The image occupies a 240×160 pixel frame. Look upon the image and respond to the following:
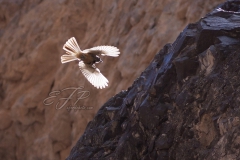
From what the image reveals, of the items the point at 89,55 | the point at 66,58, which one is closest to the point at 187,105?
the point at 89,55

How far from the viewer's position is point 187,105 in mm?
3215

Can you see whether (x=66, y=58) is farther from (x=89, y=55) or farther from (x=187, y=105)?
(x=187, y=105)

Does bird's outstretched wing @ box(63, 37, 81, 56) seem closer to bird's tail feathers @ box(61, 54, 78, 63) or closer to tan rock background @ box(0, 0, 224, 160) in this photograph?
bird's tail feathers @ box(61, 54, 78, 63)

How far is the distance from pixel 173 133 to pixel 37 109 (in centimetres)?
608

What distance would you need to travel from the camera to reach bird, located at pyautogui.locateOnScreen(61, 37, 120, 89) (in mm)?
4405

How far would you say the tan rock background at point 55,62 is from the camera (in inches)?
289

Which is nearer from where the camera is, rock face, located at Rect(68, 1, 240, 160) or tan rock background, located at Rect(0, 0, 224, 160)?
rock face, located at Rect(68, 1, 240, 160)

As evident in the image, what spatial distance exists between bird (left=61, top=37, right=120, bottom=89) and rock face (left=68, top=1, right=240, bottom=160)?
53cm

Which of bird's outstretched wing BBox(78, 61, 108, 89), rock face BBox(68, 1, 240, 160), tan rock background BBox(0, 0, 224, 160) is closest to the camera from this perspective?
rock face BBox(68, 1, 240, 160)

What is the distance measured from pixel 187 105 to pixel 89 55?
1.42 m

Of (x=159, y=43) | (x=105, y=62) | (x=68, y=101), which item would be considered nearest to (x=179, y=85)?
(x=159, y=43)

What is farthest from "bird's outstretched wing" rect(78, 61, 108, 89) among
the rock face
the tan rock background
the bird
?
the tan rock background

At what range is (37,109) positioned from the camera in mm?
9117

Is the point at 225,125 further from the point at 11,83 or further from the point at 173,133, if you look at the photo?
the point at 11,83
